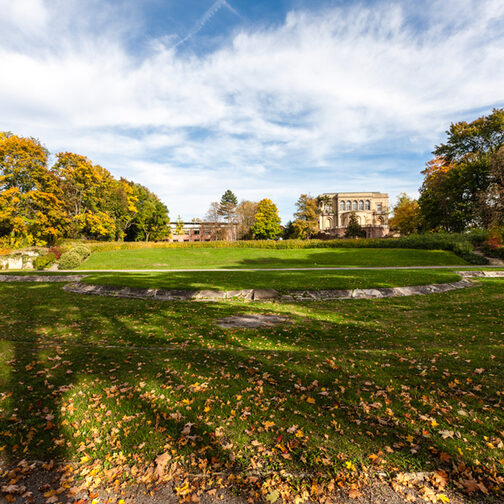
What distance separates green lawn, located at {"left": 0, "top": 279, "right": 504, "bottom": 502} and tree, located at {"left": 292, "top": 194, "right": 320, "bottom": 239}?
53.8 m

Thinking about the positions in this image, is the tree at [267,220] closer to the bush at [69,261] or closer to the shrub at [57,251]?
the shrub at [57,251]

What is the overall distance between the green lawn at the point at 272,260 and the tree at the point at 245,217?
123 feet

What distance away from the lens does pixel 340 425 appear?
390 cm

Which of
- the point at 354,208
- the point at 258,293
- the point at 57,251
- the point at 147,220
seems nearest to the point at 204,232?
the point at 147,220

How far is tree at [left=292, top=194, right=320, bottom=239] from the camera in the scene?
202ft

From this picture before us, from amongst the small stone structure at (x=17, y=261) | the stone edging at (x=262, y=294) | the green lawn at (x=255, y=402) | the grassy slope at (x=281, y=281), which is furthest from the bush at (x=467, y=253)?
the small stone structure at (x=17, y=261)

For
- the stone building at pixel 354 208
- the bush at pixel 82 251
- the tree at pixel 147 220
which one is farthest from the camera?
the stone building at pixel 354 208

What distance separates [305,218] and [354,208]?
25822 millimetres

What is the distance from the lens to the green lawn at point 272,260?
27.7m

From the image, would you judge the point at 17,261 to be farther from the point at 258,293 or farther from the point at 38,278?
the point at 258,293

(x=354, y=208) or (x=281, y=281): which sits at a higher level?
(x=354, y=208)

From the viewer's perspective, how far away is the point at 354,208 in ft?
271

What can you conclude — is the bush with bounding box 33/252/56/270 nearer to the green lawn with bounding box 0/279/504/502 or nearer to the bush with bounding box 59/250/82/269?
the bush with bounding box 59/250/82/269

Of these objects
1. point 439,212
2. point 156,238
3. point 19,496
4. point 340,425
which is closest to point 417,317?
point 340,425
